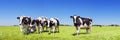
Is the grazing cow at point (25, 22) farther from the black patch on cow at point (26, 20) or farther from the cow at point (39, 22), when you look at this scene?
the cow at point (39, 22)

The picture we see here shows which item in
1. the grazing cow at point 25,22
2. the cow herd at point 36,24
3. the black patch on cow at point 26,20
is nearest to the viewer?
the cow herd at point 36,24

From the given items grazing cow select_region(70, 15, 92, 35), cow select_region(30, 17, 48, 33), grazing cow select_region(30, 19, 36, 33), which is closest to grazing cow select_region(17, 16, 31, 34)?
grazing cow select_region(30, 19, 36, 33)

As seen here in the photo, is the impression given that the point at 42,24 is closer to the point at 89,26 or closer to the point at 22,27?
the point at 22,27

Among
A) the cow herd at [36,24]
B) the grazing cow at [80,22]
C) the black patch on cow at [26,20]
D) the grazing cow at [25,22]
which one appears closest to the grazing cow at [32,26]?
the cow herd at [36,24]

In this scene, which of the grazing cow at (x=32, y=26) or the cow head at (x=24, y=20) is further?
the grazing cow at (x=32, y=26)

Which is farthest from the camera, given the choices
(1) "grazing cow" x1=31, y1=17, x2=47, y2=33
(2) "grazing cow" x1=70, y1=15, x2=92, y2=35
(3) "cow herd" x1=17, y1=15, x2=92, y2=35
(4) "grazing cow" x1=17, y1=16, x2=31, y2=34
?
(1) "grazing cow" x1=31, y1=17, x2=47, y2=33

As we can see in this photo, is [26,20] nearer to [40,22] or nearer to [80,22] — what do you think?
[40,22]

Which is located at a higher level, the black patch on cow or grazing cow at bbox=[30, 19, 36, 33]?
the black patch on cow

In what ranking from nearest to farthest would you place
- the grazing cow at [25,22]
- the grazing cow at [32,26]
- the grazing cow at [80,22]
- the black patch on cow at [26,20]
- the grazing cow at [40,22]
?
1. the grazing cow at [80,22]
2. the grazing cow at [25,22]
3. the black patch on cow at [26,20]
4. the grazing cow at [40,22]
5. the grazing cow at [32,26]

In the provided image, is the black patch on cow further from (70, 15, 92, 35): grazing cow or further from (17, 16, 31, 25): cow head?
(70, 15, 92, 35): grazing cow

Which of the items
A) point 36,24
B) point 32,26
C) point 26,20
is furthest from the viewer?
point 32,26

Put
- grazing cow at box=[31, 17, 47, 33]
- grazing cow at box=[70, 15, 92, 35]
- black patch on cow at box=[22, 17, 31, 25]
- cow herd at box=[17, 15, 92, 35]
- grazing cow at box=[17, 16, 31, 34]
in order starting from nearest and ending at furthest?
grazing cow at box=[70, 15, 92, 35] → cow herd at box=[17, 15, 92, 35] → grazing cow at box=[17, 16, 31, 34] → black patch on cow at box=[22, 17, 31, 25] → grazing cow at box=[31, 17, 47, 33]

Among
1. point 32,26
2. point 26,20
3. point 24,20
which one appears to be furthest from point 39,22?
point 24,20

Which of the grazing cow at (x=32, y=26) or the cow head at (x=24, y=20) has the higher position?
the cow head at (x=24, y=20)
